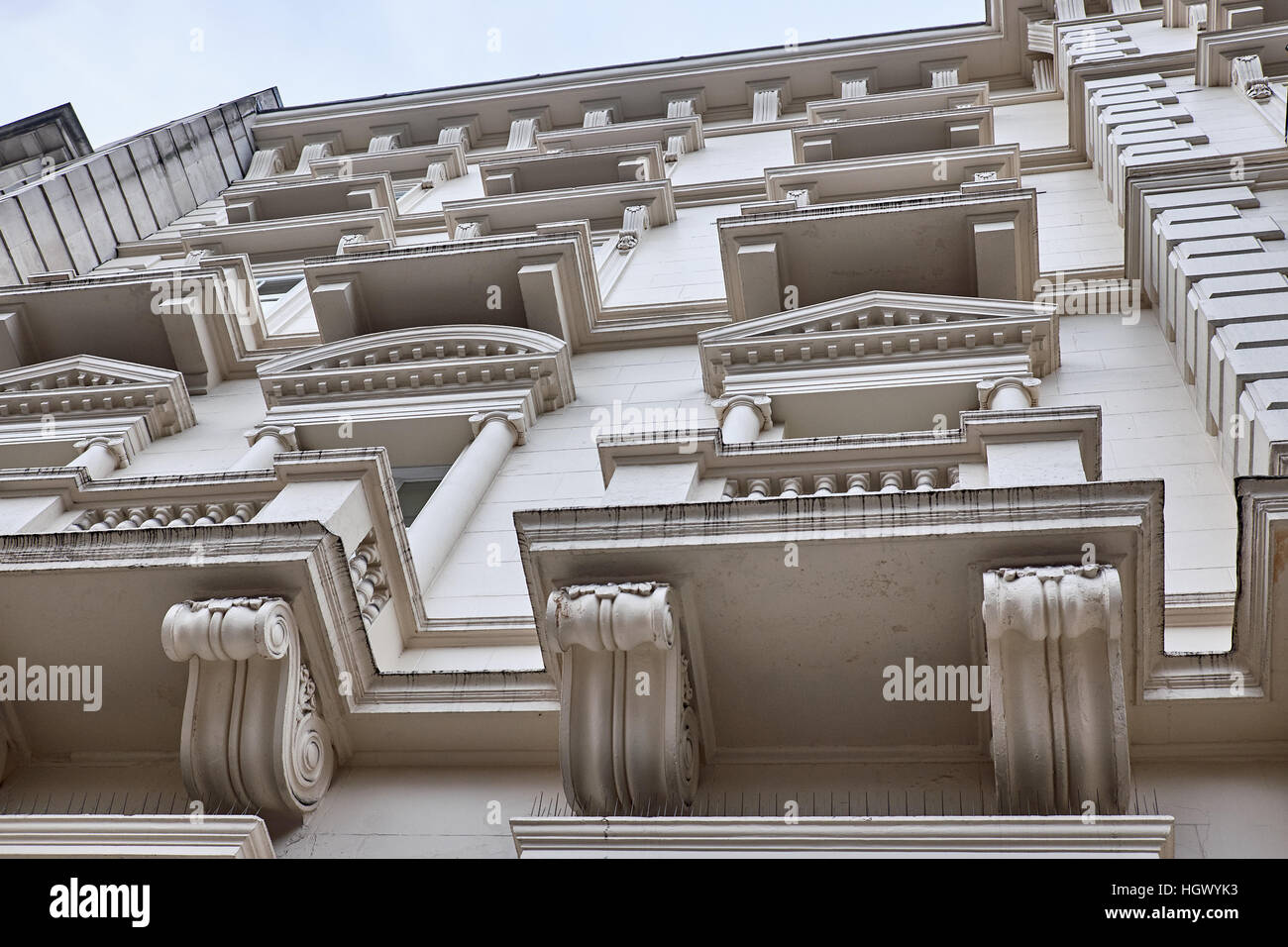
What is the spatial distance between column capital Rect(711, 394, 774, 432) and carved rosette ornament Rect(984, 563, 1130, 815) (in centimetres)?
618

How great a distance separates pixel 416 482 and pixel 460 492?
209 centimetres

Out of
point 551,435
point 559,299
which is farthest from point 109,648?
point 559,299

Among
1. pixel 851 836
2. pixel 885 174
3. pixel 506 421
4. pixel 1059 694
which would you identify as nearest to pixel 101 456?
pixel 506 421

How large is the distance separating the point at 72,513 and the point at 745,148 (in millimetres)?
19722

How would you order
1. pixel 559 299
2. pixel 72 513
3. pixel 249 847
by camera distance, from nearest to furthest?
1. pixel 249 847
2. pixel 72 513
3. pixel 559 299

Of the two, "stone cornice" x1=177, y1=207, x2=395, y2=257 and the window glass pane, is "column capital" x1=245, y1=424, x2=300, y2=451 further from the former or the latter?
"stone cornice" x1=177, y1=207, x2=395, y2=257

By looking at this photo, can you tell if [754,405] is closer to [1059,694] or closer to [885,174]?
[1059,694]

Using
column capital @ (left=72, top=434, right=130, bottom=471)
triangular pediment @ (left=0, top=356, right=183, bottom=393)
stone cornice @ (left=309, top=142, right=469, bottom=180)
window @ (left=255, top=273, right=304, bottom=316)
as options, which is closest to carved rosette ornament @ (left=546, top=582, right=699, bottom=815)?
column capital @ (left=72, top=434, right=130, bottom=471)

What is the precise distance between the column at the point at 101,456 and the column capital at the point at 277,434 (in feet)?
6.06

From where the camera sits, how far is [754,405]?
43.8 feet

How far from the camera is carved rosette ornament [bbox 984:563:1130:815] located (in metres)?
7.11

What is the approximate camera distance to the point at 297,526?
8.55 metres

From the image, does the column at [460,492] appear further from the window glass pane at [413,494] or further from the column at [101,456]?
the column at [101,456]

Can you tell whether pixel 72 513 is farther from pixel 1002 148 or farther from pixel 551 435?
pixel 1002 148
